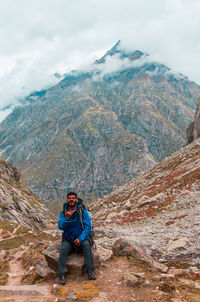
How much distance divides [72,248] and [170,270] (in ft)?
23.1

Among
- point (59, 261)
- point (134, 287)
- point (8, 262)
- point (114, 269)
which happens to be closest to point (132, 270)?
point (114, 269)

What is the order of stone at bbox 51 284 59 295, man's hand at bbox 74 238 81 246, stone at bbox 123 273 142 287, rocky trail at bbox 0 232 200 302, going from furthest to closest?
1. man's hand at bbox 74 238 81 246
2. stone at bbox 51 284 59 295
3. stone at bbox 123 273 142 287
4. rocky trail at bbox 0 232 200 302

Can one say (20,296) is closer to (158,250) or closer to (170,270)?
(170,270)

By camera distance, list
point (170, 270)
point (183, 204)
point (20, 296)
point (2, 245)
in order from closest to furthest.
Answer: point (20, 296) → point (170, 270) → point (183, 204) → point (2, 245)

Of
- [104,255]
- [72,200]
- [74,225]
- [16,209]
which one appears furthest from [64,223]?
[16,209]

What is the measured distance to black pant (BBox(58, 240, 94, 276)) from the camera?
498 inches

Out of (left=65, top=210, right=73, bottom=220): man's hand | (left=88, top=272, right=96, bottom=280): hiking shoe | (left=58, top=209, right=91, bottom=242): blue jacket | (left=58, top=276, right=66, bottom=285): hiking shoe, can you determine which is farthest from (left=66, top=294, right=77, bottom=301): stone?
(left=65, top=210, right=73, bottom=220): man's hand

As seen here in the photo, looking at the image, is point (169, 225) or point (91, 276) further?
point (169, 225)

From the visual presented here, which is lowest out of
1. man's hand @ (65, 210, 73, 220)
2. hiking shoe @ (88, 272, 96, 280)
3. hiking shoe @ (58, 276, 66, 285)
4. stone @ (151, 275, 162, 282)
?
stone @ (151, 275, 162, 282)

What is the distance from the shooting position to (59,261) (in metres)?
13.0

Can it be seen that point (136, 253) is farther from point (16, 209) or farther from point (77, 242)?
point (16, 209)

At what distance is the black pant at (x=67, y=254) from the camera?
1264 cm

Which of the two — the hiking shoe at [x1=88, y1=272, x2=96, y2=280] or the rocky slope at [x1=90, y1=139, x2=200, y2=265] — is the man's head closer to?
the hiking shoe at [x1=88, y1=272, x2=96, y2=280]

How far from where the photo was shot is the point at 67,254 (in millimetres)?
13625
